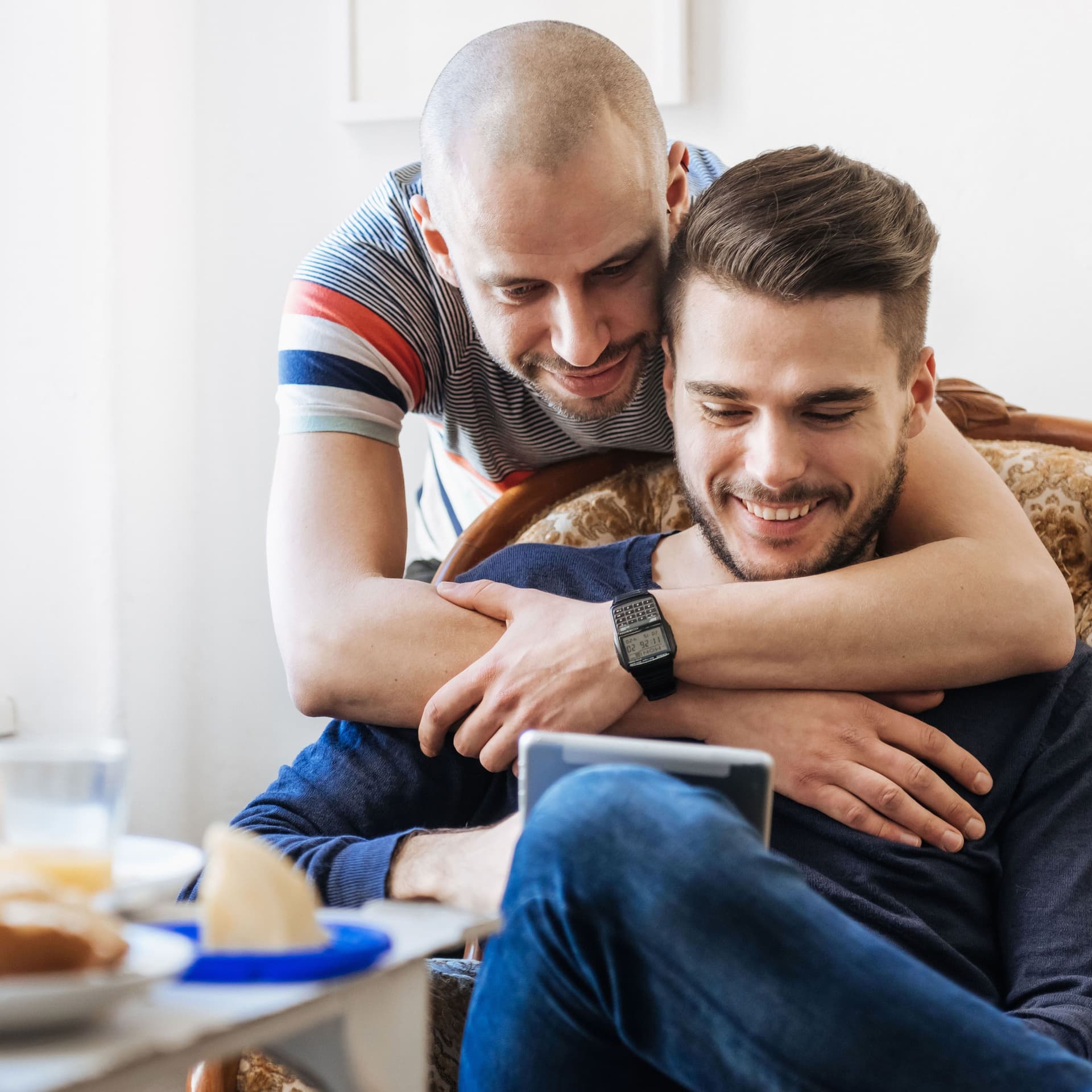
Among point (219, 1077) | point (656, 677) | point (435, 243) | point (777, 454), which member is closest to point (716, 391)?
point (777, 454)

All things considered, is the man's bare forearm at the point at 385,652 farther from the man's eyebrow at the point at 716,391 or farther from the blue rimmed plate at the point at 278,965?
the blue rimmed plate at the point at 278,965

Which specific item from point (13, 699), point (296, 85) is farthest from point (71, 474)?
point (296, 85)

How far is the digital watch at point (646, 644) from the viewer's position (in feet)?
4.27

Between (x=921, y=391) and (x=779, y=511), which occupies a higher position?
(x=921, y=391)

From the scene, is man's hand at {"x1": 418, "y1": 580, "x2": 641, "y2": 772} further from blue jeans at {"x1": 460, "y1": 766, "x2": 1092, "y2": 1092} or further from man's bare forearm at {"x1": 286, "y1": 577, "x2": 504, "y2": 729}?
blue jeans at {"x1": 460, "y1": 766, "x2": 1092, "y2": 1092}

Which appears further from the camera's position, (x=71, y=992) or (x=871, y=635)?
(x=871, y=635)

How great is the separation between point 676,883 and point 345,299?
1070mm

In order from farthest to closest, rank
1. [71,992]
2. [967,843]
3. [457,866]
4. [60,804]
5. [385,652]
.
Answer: [385,652]
[967,843]
[457,866]
[60,804]
[71,992]

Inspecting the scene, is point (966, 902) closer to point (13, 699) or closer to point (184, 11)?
point (13, 699)

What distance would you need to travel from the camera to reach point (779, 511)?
1413 mm

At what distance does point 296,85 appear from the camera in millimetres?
2656

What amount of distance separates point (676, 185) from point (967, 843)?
2.85 feet

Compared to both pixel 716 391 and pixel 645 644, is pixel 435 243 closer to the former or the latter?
pixel 716 391

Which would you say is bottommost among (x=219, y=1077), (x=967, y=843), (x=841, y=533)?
(x=219, y=1077)
